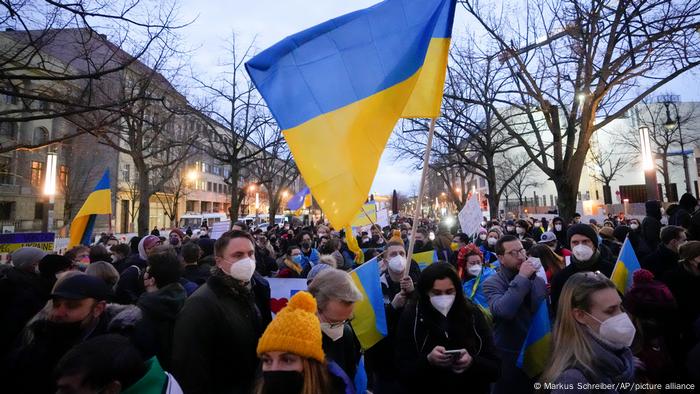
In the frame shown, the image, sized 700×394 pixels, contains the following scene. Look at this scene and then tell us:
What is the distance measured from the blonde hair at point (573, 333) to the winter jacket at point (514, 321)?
89 cm

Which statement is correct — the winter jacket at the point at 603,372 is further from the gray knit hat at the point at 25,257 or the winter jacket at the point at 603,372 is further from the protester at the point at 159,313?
the gray knit hat at the point at 25,257

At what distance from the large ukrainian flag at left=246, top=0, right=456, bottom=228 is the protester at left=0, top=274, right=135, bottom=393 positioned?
1882 millimetres

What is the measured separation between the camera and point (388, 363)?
11.8 ft

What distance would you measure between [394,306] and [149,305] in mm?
2105

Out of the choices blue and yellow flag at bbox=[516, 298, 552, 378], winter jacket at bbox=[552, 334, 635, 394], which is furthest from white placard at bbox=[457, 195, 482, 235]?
winter jacket at bbox=[552, 334, 635, 394]

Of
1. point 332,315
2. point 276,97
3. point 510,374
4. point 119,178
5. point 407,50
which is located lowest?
point 510,374

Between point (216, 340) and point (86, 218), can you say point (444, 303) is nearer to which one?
point (216, 340)

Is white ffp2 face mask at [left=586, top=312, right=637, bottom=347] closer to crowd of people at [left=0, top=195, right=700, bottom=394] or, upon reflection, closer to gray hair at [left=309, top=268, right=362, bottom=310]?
crowd of people at [left=0, top=195, right=700, bottom=394]

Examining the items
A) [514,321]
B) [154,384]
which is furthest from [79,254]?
[514,321]

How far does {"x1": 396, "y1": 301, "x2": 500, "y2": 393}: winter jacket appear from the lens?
2.63 meters

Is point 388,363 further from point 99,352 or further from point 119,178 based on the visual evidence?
→ point 119,178

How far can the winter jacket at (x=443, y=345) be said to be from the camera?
2627 millimetres

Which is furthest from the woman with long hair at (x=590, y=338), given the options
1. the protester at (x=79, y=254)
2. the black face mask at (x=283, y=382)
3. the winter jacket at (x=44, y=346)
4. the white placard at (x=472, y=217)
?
the white placard at (x=472, y=217)

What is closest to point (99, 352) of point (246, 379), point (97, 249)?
point (246, 379)
